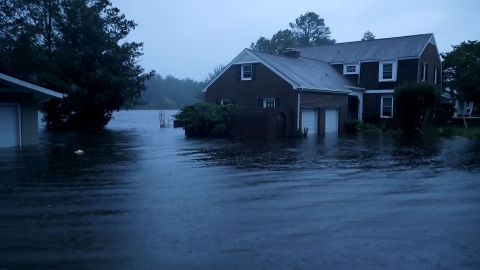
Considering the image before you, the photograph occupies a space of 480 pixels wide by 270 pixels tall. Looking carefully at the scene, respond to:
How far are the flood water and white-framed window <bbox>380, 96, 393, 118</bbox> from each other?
801 inches

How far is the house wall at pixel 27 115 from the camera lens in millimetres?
18594

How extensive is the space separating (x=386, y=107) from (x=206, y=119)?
52.9 ft

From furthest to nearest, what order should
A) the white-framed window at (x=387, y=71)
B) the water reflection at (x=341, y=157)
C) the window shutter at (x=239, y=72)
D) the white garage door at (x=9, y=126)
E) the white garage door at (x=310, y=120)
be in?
the white-framed window at (x=387, y=71) < the window shutter at (x=239, y=72) < the white garage door at (x=310, y=120) < the white garage door at (x=9, y=126) < the water reflection at (x=341, y=157)

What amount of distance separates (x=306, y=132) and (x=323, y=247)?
20.9 m

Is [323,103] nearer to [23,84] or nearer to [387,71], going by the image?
[387,71]

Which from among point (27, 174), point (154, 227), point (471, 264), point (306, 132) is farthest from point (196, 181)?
point (306, 132)

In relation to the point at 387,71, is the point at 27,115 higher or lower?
lower

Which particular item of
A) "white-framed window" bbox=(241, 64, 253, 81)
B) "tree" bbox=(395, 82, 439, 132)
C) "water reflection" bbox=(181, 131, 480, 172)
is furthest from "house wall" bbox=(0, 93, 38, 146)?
"tree" bbox=(395, 82, 439, 132)

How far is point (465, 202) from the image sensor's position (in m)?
8.27

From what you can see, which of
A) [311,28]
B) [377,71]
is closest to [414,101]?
[377,71]

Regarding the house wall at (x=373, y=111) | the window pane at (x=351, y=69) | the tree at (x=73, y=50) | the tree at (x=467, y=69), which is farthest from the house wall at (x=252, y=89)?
the tree at (x=467, y=69)

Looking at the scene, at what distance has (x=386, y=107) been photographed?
33750mm

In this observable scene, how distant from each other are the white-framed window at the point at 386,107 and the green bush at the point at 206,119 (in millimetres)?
14139

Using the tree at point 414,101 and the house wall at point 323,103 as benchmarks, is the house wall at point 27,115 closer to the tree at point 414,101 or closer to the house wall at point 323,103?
the house wall at point 323,103
